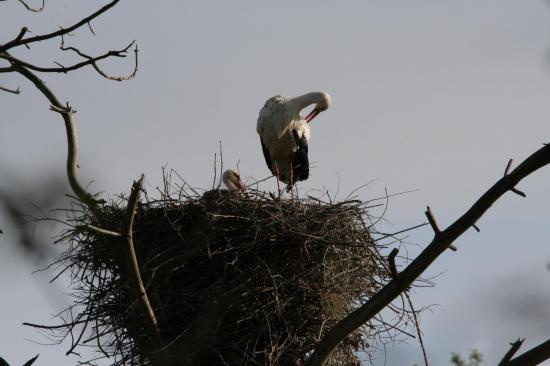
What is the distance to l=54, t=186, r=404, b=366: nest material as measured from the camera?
457 cm

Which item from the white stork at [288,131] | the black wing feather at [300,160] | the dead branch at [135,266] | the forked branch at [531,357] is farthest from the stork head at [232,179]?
the forked branch at [531,357]

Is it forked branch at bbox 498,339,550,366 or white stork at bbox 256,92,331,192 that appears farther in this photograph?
white stork at bbox 256,92,331,192

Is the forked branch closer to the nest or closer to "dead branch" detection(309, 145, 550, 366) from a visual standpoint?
"dead branch" detection(309, 145, 550, 366)

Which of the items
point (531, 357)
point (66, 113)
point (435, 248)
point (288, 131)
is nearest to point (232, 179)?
point (288, 131)

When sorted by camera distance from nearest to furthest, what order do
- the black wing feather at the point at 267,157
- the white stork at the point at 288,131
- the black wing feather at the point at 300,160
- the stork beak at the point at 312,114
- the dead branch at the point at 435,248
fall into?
the dead branch at the point at 435,248 < the white stork at the point at 288,131 < the black wing feather at the point at 300,160 < the black wing feather at the point at 267,157 < the stork beak at the point at 312,114

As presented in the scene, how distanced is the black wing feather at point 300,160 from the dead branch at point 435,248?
5128 millimetres

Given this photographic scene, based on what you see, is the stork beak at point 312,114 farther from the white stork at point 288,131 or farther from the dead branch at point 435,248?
the dead branch at point 435,248

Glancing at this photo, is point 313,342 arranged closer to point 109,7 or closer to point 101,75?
point 101,75

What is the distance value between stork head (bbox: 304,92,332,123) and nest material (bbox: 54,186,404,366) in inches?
138

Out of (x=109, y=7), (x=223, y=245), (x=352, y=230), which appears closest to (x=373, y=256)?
(x=352, y=230)

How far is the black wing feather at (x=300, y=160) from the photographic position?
8474mm

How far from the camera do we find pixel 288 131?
8.35 m

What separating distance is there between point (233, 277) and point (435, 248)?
5.82 feet

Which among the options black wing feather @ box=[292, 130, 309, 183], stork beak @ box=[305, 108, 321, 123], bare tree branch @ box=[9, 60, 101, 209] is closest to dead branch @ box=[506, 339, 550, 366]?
bare tree branch @ box=[9, 60, 101, 209]
